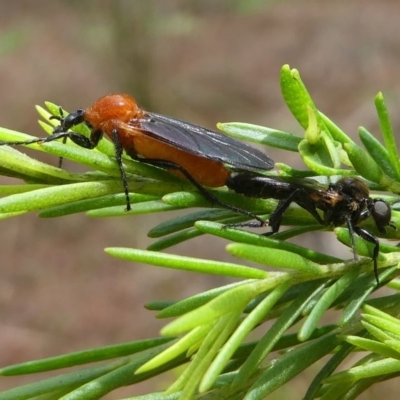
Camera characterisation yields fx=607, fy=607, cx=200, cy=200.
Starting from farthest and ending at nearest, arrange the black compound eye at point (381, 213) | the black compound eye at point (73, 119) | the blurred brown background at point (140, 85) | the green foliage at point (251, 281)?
the blurred brown background at point (140, 85), the black compound eye at point (73, 119), the black compound eye at point (381, 213), the green foliage at point (251, 281)

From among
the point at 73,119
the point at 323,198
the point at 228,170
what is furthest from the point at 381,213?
the point at 73,119

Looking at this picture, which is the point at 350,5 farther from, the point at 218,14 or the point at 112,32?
the point at 112,32

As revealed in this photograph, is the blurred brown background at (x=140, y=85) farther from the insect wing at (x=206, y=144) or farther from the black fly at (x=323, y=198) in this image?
the black fly at (x=323, y=198)

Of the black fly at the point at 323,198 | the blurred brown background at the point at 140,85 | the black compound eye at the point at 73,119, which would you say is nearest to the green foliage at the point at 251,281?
the black fly at the point at 323,198

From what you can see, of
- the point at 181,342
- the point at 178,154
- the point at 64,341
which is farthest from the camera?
the point at 64,341

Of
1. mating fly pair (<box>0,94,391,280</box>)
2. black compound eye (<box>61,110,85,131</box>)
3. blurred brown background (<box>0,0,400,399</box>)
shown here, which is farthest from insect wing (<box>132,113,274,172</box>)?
blurred brown background (<box>0,0,400,399</box>)

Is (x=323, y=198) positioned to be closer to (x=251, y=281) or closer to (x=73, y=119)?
(x=251, y=281)

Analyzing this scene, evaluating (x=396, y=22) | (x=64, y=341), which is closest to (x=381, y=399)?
(x=64, y=341)
